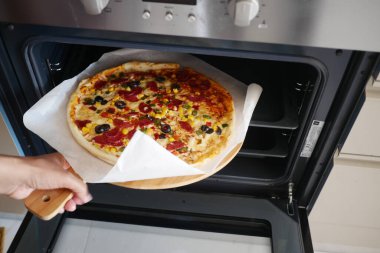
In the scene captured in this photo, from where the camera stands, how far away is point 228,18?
792mm

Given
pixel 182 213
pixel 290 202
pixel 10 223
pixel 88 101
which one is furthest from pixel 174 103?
pixel 10 223

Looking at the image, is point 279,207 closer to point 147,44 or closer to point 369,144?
point 369,144

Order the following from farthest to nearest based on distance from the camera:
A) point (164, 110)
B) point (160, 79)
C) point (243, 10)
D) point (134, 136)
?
point (160, 79)
point (164, 110)
point (134, 136)
point (243, 10)

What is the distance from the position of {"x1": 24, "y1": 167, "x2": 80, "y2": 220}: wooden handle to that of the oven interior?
285 mm

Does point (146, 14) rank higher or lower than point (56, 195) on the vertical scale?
higher

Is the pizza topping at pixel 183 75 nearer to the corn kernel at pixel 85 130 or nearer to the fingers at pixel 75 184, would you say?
the corn kernel at pixel 85 130

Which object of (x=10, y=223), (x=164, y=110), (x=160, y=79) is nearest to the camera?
(x=164, y=110)

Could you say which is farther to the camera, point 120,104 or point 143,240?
point 143,240

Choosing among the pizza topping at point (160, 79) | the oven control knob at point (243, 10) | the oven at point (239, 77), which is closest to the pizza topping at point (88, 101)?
the oven at point (239, 77)

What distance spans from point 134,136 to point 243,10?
39cm

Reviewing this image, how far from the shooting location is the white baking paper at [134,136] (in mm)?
932

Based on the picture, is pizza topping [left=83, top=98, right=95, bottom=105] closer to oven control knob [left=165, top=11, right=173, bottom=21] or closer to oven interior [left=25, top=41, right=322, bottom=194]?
oven interior [left=25, top=41, right=322, bottom=194]

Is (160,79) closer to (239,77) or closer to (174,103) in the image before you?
(174,103)

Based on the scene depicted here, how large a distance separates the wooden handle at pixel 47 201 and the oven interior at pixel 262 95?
285 millimetres
